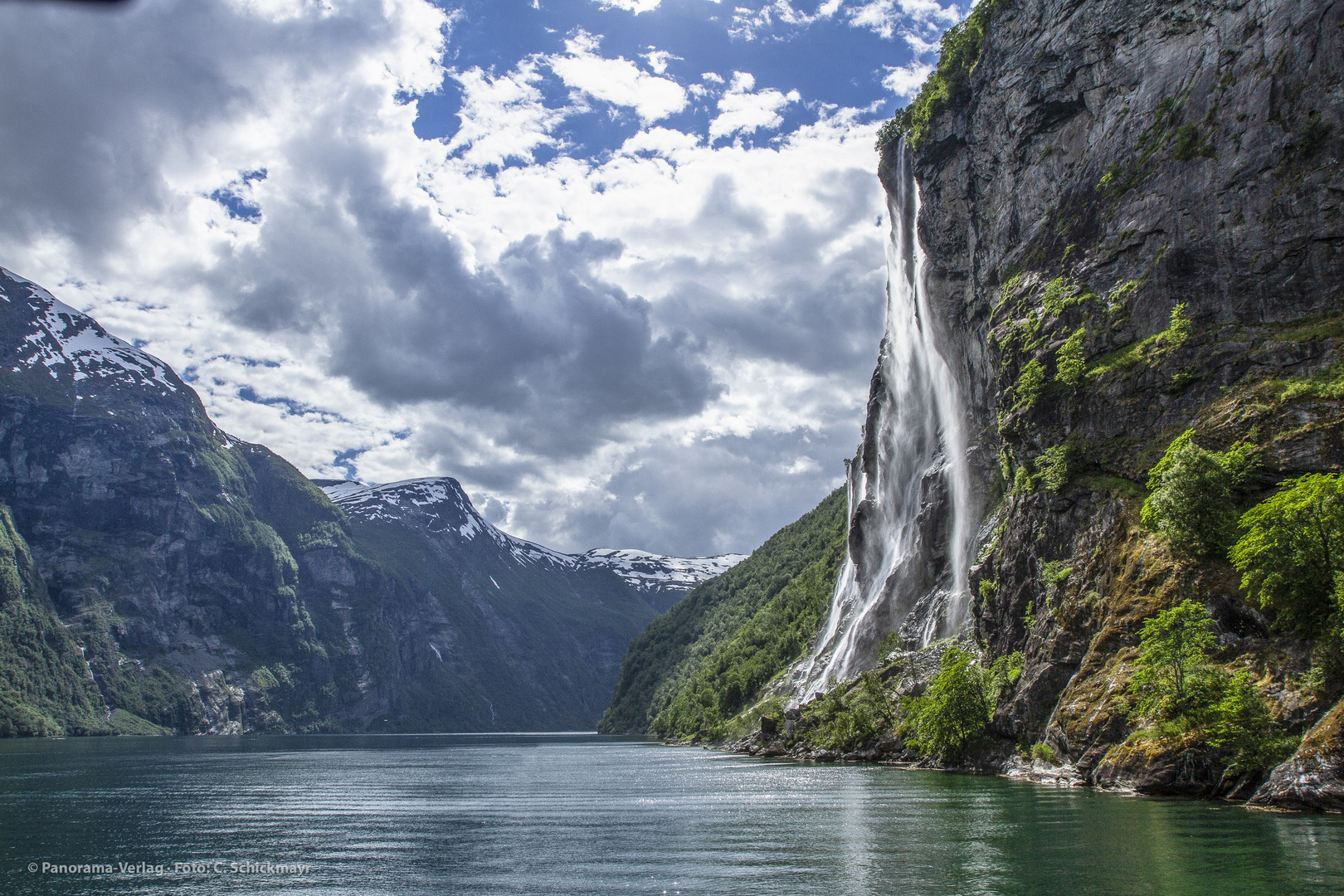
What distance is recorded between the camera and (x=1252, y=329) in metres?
51.8

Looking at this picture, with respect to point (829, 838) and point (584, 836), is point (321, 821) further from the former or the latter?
point (829, 838)

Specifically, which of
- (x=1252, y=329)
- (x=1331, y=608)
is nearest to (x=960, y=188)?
(x=1252, y=329)

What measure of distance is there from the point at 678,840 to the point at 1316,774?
75.3 feet

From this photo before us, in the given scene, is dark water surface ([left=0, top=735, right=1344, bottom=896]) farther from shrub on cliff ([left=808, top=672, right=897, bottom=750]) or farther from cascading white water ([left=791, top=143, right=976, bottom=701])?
cascading white water ([left=791, top=143, right=976, bottom=701])

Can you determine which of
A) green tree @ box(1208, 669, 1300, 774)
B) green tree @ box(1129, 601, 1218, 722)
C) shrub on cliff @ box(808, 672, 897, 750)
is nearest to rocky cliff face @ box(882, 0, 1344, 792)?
green tree @ box(1208, 669, 1300, 774)

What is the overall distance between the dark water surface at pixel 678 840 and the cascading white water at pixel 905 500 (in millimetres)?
32756

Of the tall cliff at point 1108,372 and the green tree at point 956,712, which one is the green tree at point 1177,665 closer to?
the tall cliff at point 1108,372

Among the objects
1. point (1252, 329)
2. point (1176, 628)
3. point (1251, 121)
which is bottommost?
point (1176, 628)

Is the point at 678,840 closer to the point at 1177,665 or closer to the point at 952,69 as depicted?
the point at 1177,665

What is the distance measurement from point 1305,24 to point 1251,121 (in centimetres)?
644

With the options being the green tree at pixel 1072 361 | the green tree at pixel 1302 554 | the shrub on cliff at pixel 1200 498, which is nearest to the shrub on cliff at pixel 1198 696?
the green tree at pixel 1302 554

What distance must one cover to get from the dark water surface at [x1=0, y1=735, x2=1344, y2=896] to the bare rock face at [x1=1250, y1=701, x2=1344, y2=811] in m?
1.44

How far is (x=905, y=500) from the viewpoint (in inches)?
3989

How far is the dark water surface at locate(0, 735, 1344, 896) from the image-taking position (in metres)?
23.5
